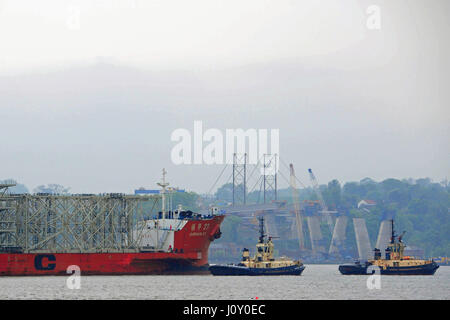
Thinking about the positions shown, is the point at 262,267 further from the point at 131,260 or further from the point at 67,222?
the point at 67,222

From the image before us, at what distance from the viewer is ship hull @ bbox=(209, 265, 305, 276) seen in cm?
11512

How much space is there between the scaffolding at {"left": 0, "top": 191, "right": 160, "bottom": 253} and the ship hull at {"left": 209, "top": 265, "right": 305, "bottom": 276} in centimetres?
1238

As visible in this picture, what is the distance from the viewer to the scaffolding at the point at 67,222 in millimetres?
118812

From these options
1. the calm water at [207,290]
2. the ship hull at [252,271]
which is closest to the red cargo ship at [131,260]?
the ship hull at [252,271]

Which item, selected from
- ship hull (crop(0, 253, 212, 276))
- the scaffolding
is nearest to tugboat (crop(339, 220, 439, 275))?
ship hull (crop(0, 253, 212, 276))

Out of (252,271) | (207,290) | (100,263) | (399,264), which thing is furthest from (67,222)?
(399,264)

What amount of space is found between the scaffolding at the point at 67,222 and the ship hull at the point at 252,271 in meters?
12.4

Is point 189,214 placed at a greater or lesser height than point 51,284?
greater

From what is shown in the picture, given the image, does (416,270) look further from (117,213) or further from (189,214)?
(117,213)
